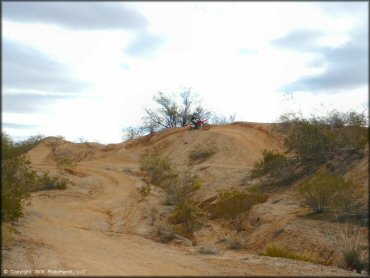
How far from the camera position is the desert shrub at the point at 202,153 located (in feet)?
130

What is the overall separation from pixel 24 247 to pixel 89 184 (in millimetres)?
18087

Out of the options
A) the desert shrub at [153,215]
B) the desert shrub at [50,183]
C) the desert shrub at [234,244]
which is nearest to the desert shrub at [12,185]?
the desert shrub at [153,215]

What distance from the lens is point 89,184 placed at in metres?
31.5

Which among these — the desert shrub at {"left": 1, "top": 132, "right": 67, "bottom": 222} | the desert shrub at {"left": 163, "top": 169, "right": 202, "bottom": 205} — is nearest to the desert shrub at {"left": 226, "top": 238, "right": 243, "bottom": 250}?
the desert shrub at {"left": 1, "top": 132, "right": 67, "bottom": 222}

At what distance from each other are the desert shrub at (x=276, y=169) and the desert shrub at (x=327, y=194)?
6.25 metres

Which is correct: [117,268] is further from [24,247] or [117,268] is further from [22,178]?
[22,178]

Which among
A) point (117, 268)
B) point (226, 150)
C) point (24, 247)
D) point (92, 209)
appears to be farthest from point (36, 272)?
point (226, 150)

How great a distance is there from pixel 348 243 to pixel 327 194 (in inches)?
161

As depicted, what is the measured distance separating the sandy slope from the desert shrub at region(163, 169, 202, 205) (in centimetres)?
72

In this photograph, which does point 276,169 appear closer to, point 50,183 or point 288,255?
point 288,255

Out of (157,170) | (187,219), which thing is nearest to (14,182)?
(187,219)

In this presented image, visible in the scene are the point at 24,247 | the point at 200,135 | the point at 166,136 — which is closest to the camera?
the point at 24,247

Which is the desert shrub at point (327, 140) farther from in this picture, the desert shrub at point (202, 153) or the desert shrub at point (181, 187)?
the desert shrub at point (202, 153)

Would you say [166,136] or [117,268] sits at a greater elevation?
[166,136]
